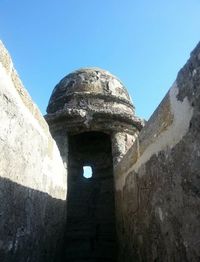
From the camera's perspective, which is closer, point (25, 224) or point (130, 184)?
point (25, 224)

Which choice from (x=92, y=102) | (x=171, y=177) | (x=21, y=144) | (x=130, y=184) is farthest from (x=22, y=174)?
(x=92, y=102)

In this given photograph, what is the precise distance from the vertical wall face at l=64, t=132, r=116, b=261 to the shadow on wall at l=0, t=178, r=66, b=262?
6.76 ft

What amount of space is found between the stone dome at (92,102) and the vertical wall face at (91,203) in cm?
125

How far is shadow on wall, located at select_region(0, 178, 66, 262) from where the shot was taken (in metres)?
1.98

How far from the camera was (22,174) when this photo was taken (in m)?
2.38

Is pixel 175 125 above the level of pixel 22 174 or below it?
above

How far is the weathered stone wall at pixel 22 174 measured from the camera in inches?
78.6

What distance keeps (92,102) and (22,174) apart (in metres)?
4.18

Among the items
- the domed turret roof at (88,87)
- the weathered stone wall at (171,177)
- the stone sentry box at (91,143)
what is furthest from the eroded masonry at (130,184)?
the domed turret roof at (88,87)

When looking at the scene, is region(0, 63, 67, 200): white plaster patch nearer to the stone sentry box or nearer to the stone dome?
the stone sentry box

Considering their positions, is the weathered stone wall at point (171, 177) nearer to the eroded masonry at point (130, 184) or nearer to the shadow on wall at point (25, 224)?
the eroded masonry at point (130, 184)

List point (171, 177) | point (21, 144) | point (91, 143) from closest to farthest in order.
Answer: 1. point (171, 177)
2. point (21, 144)
3. point (91, 143)

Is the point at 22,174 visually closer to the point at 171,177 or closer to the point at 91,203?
the point at 171,177

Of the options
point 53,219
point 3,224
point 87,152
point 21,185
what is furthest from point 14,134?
point 87,152
